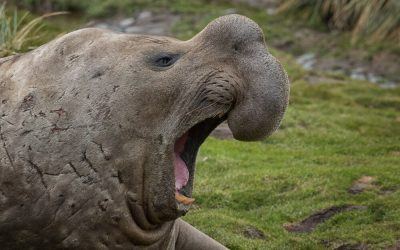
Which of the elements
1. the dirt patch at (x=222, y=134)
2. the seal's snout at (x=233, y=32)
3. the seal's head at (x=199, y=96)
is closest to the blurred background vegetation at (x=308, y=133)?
the dirt patch at (x=222, y=134)

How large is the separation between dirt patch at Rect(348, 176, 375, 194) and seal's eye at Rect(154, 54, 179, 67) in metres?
4.32

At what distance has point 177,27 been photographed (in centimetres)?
1902

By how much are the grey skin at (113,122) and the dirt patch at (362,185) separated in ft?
14.0

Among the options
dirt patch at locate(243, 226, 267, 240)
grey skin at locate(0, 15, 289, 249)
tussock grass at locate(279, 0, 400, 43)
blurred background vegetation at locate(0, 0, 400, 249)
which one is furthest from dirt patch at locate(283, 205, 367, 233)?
tussock grass at locate(279, 0, 400, 43)

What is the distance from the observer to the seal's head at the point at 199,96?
4.72 meters

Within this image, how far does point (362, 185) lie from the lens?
9086 mm

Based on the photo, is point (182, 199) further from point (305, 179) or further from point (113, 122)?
point (305, 179)

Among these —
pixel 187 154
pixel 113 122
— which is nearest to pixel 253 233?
pixel 187 154

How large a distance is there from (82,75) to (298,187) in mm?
4627

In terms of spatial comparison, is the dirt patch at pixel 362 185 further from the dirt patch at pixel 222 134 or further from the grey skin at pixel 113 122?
the grey skin at pixel 113 122

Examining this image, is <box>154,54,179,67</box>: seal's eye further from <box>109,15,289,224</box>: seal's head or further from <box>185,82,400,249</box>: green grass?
<box>185,82,400,249</box>: green grass

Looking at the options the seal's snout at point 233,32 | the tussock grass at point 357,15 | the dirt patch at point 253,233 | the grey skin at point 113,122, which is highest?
the seal's snout at point 233,32

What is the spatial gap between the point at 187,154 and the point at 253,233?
2.91 m

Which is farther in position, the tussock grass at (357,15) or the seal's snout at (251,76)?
the tussock grass at (357,15)
